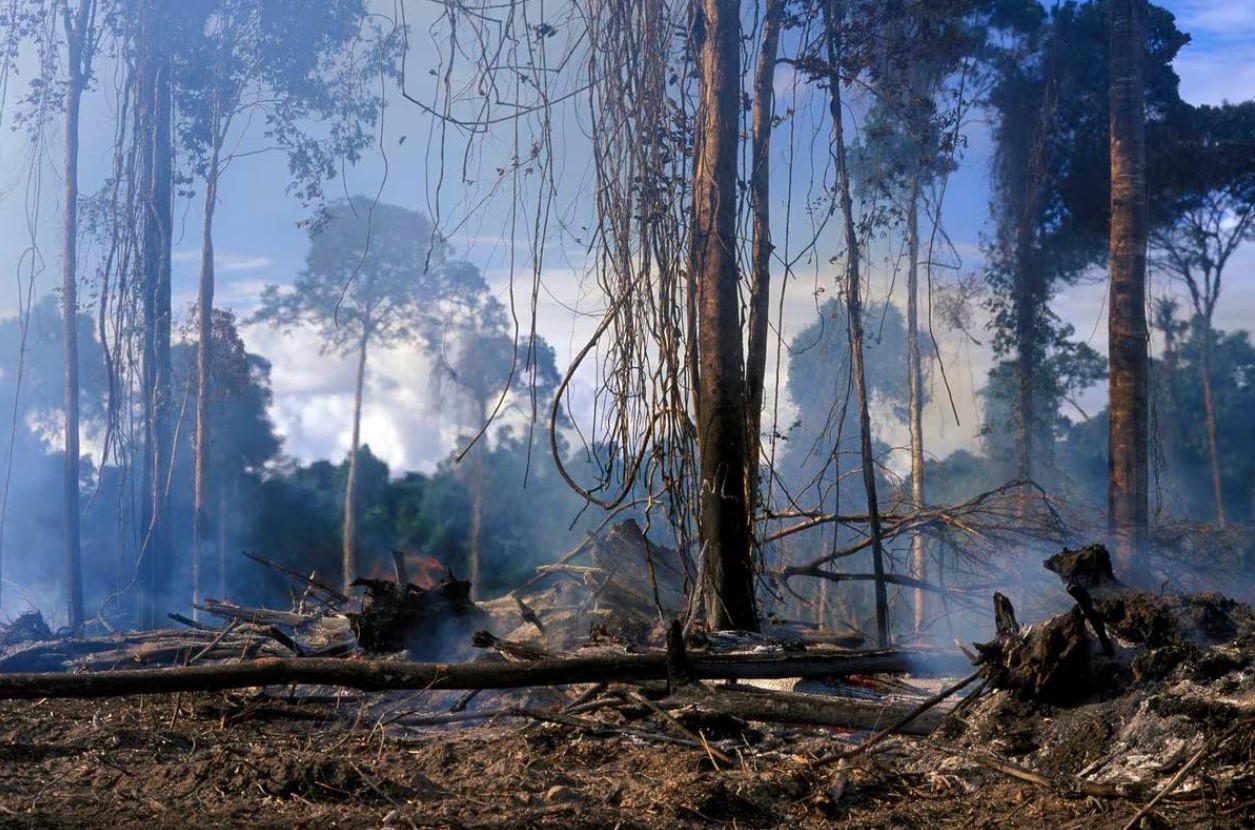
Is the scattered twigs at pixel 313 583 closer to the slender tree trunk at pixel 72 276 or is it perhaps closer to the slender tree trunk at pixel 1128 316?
the slender tree trunk at pixel 1128 316

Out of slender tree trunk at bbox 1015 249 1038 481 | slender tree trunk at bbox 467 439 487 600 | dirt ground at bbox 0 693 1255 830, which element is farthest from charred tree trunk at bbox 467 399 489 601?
dirt ground at bbox 0 693 1255 830

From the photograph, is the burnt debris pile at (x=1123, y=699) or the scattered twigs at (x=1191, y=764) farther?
the burnt debris pile at (x=1123, y=699)

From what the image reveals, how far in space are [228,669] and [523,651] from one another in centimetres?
116

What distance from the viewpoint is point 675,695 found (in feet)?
12.4

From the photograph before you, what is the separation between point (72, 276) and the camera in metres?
15.6

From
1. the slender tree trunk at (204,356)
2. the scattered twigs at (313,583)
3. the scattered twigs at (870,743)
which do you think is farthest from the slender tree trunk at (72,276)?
the scattered twigs at (870,743)

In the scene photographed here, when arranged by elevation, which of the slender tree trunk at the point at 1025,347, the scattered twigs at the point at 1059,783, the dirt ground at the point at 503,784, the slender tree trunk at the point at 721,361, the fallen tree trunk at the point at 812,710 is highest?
the slender tree trunk at the point at 1025,347

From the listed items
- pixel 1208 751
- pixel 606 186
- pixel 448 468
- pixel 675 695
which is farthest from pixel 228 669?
pixel 448 468

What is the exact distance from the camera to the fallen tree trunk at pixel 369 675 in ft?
11.7

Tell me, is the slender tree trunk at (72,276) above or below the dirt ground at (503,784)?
above

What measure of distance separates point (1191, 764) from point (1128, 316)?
8091 mm

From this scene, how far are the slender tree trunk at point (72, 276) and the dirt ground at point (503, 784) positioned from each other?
13041mm

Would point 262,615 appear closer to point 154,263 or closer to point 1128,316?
point 1128,316

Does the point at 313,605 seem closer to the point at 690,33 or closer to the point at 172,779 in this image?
the point at 172,779
